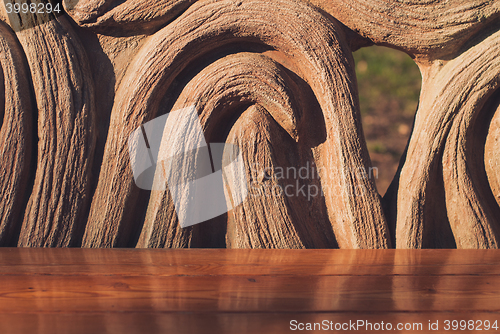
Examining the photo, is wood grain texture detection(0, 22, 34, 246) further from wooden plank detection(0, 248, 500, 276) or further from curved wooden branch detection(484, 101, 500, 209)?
curved wooden branch detection(484, 101, 500, 209)

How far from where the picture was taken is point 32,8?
1.34m

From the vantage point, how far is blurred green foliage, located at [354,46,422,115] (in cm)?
295

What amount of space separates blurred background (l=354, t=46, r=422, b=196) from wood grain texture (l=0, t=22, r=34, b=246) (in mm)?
2260

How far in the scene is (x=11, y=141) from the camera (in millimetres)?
1317

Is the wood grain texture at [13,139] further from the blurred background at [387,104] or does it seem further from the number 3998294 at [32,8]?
the blurred background at [387,104]

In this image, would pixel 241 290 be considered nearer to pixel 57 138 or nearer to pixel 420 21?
pixel 57 138

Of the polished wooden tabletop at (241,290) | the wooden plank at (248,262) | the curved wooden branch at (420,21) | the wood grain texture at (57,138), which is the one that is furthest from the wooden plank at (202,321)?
the curved wooden branch at (420,21)

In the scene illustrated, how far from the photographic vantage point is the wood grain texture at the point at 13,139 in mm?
1316

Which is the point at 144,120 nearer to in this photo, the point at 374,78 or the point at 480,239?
the point at 480,239

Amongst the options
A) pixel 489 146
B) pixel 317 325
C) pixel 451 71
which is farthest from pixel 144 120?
pixel 489 146

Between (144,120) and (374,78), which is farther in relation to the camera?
(374,78)

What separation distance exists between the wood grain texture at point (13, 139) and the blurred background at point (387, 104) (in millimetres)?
2260

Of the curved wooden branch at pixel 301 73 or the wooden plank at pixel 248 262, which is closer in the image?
the wooden plank at pixel 248 262

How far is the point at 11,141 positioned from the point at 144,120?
48cm
